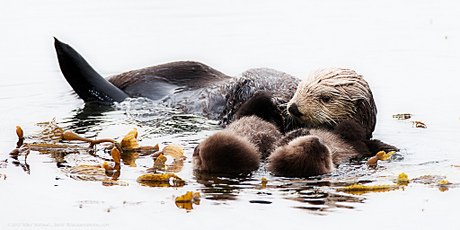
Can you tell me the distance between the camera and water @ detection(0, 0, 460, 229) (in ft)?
18.6

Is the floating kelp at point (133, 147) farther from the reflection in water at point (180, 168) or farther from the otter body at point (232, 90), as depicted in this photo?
the otter body at point (232, 90)

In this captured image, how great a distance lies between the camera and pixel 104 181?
6301 mm

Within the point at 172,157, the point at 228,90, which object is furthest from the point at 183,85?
the point at 172,157

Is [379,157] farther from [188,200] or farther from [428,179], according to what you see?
[188,200]

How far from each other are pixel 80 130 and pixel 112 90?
1.04m

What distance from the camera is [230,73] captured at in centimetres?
1085

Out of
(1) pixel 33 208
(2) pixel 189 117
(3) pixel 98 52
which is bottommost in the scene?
(1) pixel 33 208

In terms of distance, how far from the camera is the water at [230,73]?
223 inches

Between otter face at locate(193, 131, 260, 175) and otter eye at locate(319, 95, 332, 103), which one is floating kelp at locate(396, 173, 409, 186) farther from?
otter eye at locate(319, 95, 332, 103)


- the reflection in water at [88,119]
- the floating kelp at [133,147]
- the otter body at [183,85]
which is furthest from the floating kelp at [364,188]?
the reflection in water at [88,119]

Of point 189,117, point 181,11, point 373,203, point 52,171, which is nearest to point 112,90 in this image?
point 189,117

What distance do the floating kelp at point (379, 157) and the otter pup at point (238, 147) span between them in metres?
0.70

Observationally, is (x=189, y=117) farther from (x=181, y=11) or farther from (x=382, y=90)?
(x=181, y=11)

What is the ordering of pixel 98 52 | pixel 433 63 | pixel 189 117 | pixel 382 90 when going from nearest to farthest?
pixel 189 117, pixel 382 90, pixel 433 63, pixel 98 52
